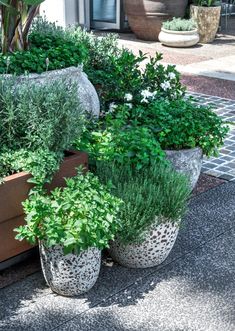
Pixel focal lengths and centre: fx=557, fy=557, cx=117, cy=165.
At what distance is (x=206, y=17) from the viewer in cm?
1138

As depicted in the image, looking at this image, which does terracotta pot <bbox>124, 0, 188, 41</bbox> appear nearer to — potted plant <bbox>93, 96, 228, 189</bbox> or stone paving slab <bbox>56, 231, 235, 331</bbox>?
potted plant <bbox>93, 96, 228, 189</bbox>

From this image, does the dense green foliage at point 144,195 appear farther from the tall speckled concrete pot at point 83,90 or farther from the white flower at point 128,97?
the white flower at point 128,97

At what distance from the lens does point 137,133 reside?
3908mm

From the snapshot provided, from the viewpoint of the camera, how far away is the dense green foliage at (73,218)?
→ 2.87m

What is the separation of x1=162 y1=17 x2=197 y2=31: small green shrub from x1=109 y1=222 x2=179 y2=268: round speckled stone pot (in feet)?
26.4

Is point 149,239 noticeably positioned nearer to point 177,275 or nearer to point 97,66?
point 177,275

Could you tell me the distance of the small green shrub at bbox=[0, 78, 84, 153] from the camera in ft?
10.5

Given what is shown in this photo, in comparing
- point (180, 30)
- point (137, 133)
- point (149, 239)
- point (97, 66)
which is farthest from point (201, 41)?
point (149, 239)

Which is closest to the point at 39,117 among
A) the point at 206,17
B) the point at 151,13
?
the point at 151,13

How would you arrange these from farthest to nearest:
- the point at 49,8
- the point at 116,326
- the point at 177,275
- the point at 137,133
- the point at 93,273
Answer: the point at 49,8 → the point at 137,133 → the point at 177,275 → the point at 93,273 → the point at 116,326

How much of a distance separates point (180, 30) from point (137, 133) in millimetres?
7445

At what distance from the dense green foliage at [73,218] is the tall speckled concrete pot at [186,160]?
1072 mm

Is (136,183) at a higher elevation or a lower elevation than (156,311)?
higher

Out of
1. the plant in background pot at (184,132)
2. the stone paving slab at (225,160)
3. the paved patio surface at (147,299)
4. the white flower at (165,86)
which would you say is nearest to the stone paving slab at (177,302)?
the paved patio surface at (147,299)
